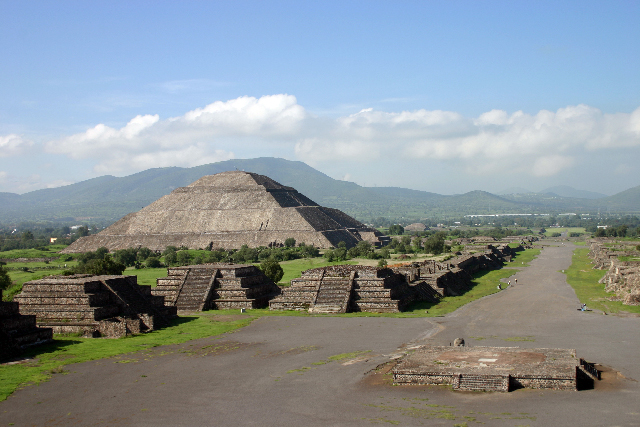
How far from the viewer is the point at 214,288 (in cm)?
3803

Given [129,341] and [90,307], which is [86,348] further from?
[90,307]

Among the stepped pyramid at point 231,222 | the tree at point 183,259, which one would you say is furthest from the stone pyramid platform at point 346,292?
the stepped pyramid at point 231,222

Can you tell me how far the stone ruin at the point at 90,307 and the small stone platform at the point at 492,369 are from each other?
14232 mm

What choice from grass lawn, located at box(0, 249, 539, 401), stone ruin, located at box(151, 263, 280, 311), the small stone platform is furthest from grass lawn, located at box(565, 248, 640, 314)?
stone ruin, located at box(151, 263, 280, 311)

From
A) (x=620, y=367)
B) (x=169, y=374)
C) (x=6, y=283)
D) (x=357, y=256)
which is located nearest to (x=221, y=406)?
(x=169, y=374)

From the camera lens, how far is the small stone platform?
681 inches

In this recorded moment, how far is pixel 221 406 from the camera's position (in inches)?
653

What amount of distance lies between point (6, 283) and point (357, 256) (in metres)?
46.6

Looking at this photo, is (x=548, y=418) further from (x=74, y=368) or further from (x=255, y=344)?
(x=74, y=368)

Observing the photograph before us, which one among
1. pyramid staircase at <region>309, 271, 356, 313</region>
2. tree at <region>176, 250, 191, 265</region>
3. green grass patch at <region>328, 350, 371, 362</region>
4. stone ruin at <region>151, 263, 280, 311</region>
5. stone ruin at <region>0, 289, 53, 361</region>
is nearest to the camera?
green grass patch at <region>328, 350, 371, 362</region>

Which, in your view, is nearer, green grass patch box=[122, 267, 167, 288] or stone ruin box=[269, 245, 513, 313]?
stone ruin box=[269, 245, 513, 313]

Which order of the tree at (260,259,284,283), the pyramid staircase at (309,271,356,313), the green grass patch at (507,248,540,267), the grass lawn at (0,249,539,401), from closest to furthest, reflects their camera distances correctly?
the grass lawn at (0,249,539,401), the pyramid staircase at (309,271,356,313), the tree at (260,259,284,283), the green grass patch at (507,248,540,267)

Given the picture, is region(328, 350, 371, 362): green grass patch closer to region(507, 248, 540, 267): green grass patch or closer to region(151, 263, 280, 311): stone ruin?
region(151, 263, 280, 311): stone ruin

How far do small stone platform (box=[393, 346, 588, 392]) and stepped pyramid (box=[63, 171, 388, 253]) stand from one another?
74.7m
